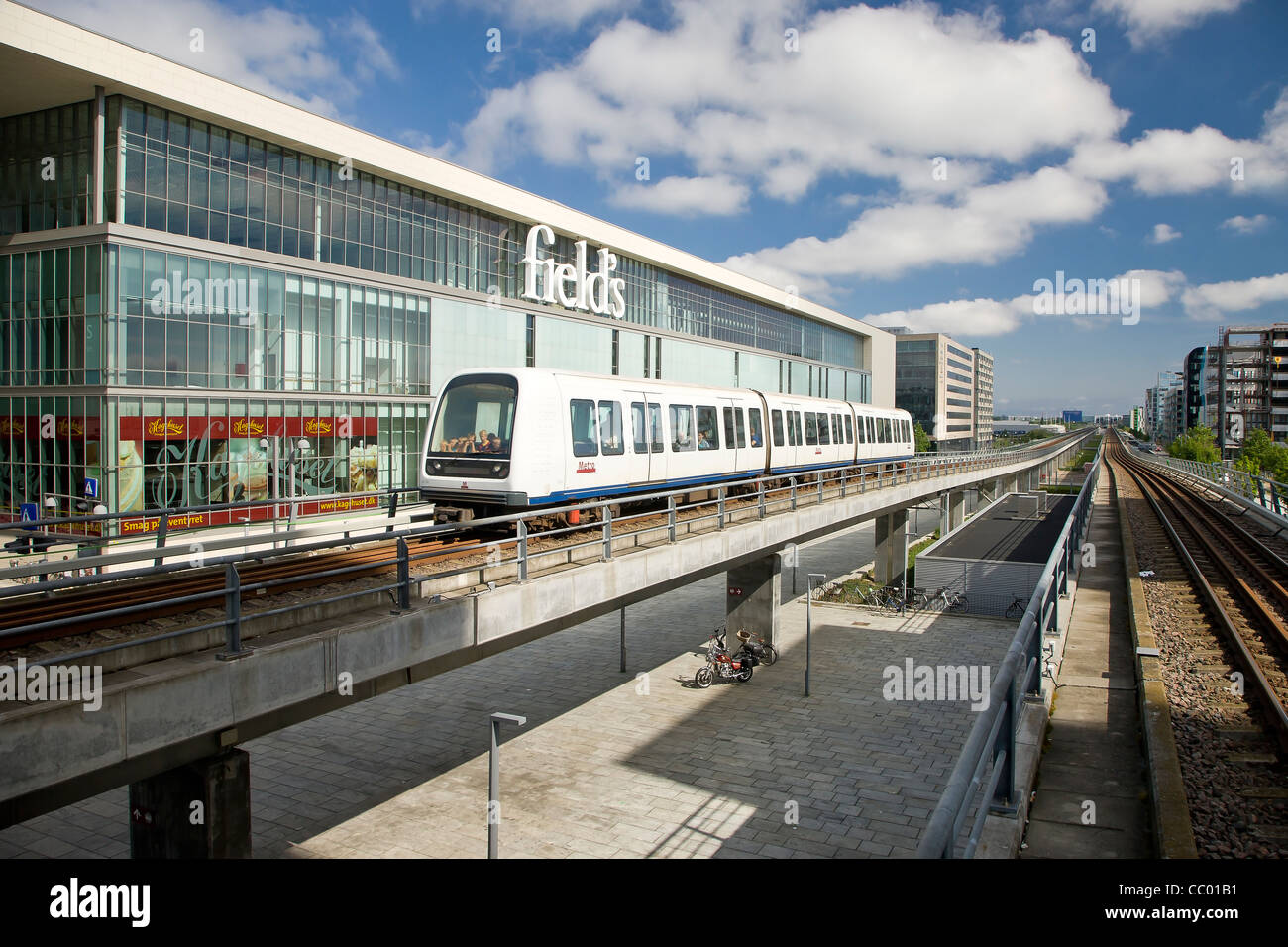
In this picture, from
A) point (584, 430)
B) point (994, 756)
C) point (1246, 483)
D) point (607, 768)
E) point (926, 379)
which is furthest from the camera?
point (926, 379)

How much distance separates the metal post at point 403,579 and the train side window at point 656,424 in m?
9.11

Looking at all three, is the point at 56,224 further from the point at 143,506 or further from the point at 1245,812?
the point at 1245,812

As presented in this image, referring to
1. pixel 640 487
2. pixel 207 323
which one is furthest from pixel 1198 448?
pixel 207 323

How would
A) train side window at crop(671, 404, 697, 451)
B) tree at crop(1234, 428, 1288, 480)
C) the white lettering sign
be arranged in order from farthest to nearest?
tree at crop(1234, 428, 1288, 480) → the white lettering sign → train side window at crop(671, 404, 697, 451)

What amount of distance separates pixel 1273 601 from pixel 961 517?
4487 centimetres

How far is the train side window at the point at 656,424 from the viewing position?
57.7 ft

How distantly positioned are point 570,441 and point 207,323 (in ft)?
63.5

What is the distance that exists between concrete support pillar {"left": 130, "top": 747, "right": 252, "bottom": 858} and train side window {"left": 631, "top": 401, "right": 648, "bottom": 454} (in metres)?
9.90

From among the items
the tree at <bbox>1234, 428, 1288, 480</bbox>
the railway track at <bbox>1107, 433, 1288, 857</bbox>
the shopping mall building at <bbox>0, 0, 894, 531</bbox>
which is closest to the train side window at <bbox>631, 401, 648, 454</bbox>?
the railway track at <bbox>1107, 433, 1288, 857</bbox>

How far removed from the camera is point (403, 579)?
8.86m

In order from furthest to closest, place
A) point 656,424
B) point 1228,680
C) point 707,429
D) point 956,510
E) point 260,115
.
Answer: point 956,510
point 260,115
point 707,429
point 656,424
point 1228,680

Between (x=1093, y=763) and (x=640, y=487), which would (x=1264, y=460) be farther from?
(x=1093, y=763)

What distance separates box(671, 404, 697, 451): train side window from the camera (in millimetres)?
18594

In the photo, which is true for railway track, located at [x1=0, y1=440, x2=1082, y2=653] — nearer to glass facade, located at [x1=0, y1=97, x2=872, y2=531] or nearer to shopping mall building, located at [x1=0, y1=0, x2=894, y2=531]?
shopping mall building, located at [x1=0, y1=0, x2=894, y2=531]
